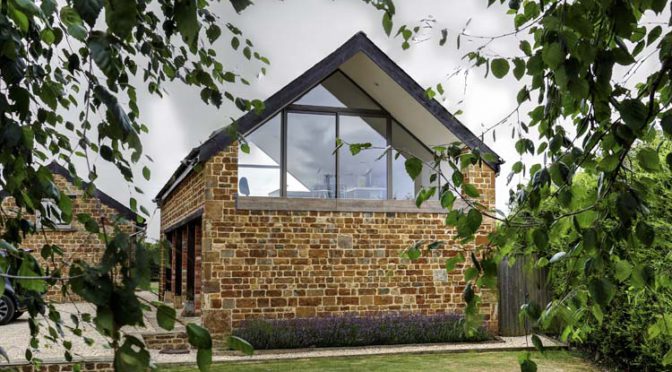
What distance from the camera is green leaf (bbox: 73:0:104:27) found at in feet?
3.70

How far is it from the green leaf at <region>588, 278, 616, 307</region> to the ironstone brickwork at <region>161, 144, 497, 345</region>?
9.17 m

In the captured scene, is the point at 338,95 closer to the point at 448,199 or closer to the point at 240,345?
the point at 448,199

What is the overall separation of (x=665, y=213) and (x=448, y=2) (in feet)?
18.1

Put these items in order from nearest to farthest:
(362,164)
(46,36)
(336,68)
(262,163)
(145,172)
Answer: (46,36)
(145,172)
(262,163)
(336,68)
(362,164)

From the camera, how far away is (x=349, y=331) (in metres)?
11.0

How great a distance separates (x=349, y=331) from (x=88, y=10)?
10.3 metres

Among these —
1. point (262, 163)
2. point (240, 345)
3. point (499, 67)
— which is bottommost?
point (240, 345)

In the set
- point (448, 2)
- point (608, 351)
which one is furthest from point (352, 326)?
point (448, 2)

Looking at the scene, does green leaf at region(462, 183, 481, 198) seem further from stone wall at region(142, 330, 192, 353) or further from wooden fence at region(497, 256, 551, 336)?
wooden fence at region(497, 256, 551, 336)

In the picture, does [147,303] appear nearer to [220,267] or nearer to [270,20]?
[270,20]

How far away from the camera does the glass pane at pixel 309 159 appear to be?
11.8 meters

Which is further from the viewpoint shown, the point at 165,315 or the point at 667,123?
the point at 667,123

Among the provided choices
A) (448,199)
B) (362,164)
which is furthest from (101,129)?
(362,164)

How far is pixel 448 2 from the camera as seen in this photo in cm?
402
